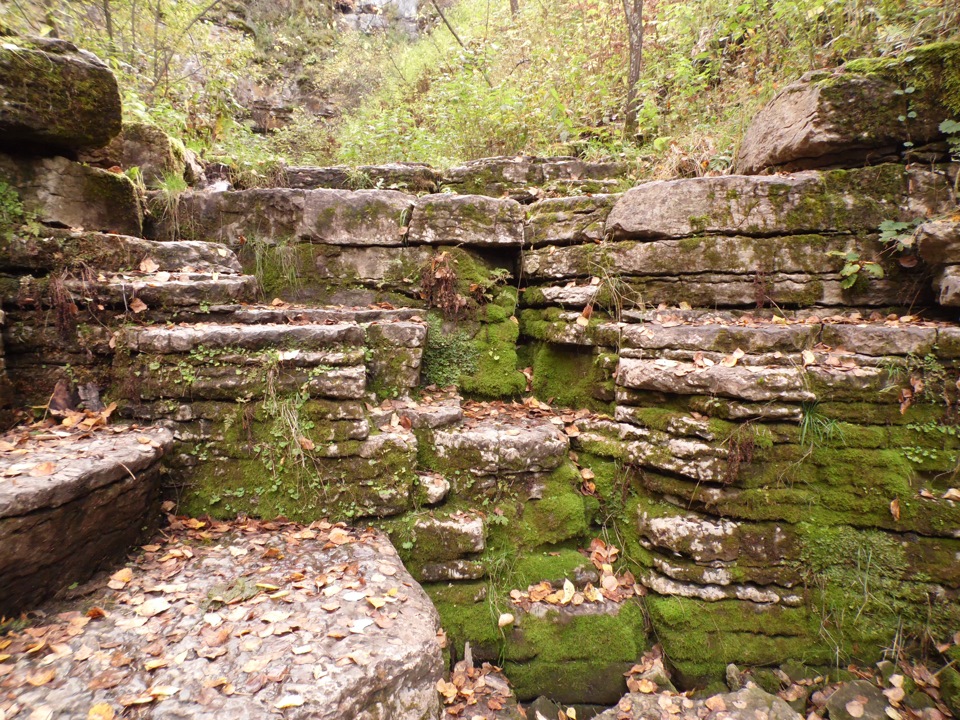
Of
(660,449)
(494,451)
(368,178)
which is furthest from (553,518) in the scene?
(368,178)

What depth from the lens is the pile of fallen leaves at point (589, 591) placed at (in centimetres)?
356

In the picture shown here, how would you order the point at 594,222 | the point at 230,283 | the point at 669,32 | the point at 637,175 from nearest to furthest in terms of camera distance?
the point at 230,283
the point at 594,222
the point at 637,175
the point at 669,32

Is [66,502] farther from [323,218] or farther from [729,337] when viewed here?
[729,337]

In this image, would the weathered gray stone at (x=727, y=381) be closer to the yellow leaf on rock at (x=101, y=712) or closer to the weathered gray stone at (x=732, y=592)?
the weathered gray stone at (x=732, y=592)

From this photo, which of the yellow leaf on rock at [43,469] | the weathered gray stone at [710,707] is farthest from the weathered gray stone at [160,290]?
the weathered gray stone at [710,707]

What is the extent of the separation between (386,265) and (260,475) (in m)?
2.51

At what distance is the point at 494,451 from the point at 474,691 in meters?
1.75

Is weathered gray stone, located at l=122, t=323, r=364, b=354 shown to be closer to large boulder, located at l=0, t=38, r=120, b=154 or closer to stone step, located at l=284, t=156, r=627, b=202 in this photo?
large boulder, located at l=0, t=38, r=120, b=154

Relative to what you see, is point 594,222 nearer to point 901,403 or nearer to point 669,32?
point 901,403

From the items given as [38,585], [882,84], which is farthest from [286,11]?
[38,585]

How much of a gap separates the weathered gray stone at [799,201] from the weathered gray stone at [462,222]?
159cm

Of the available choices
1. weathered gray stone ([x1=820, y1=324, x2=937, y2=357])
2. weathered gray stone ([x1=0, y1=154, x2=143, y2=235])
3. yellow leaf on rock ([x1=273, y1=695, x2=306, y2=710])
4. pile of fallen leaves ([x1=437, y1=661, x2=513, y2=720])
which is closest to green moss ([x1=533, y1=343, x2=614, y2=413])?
weathered gray stone ([x1=820, y1=324, x2=937, y2=357])

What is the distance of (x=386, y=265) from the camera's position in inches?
193

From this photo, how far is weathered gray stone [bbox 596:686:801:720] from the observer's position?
9.80 ft
